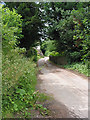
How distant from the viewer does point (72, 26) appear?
12945mm

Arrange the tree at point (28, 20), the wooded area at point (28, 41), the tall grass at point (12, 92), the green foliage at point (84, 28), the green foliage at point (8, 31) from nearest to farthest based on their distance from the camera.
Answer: the tall grass at point (12, 92) < the wooded area at point (28, 41) < the green foliage at point (8, 31) < the green foliage at point (84, 28) < the tree at point (28, 20)

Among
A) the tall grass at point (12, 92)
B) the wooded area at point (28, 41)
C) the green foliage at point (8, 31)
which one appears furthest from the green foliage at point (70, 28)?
the tall grass at point (12, 92)

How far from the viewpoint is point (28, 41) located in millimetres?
11312

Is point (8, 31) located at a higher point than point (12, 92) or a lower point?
higher

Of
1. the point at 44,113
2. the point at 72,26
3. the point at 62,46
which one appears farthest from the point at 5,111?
the point at 62,46

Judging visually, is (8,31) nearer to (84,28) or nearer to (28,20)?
(28,20)

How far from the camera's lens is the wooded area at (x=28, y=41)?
2820 mm

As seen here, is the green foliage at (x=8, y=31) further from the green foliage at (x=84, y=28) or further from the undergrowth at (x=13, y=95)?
the green foliage at (x=84, y=28)

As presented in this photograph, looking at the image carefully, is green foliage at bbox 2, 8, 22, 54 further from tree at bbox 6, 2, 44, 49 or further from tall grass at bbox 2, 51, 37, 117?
tree at bbox 6, 2, 44, 49

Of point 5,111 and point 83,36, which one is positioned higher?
point 83,36

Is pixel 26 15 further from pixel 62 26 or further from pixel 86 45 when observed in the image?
pixel 86 45

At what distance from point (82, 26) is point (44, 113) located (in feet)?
28.1

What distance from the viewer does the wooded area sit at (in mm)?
2820

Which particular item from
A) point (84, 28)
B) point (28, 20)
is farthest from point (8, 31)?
point (84, 28)
